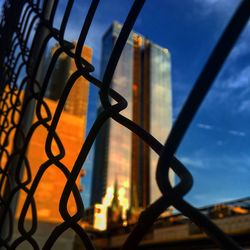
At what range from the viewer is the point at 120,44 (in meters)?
0.22

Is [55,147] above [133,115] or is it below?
below

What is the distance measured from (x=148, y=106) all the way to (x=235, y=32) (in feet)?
108

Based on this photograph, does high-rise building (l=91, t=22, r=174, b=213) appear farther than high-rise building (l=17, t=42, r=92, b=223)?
Yes

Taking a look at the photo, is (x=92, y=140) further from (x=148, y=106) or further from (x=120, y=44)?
(x=148, y=106)

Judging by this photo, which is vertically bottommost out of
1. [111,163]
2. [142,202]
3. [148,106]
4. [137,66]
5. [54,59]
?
[142,202]

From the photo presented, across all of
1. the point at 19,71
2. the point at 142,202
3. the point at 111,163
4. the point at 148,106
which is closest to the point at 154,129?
the point at 148,106

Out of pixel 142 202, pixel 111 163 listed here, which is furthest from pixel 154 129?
pixel 142 202

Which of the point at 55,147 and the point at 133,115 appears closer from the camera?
the point at 55,147

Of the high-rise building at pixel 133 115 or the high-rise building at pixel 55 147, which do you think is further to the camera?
the high-rise building at pixel 133 115

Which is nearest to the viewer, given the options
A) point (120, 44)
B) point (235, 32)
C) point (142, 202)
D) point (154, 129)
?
point (235, 32)

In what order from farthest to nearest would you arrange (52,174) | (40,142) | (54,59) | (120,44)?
(52,174)
(40,142)
(54,59)
(120,44)

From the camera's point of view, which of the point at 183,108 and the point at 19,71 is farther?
the point at 19,71

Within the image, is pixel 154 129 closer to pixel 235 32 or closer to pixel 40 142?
pixel 40 142

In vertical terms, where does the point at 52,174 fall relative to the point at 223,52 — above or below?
below
